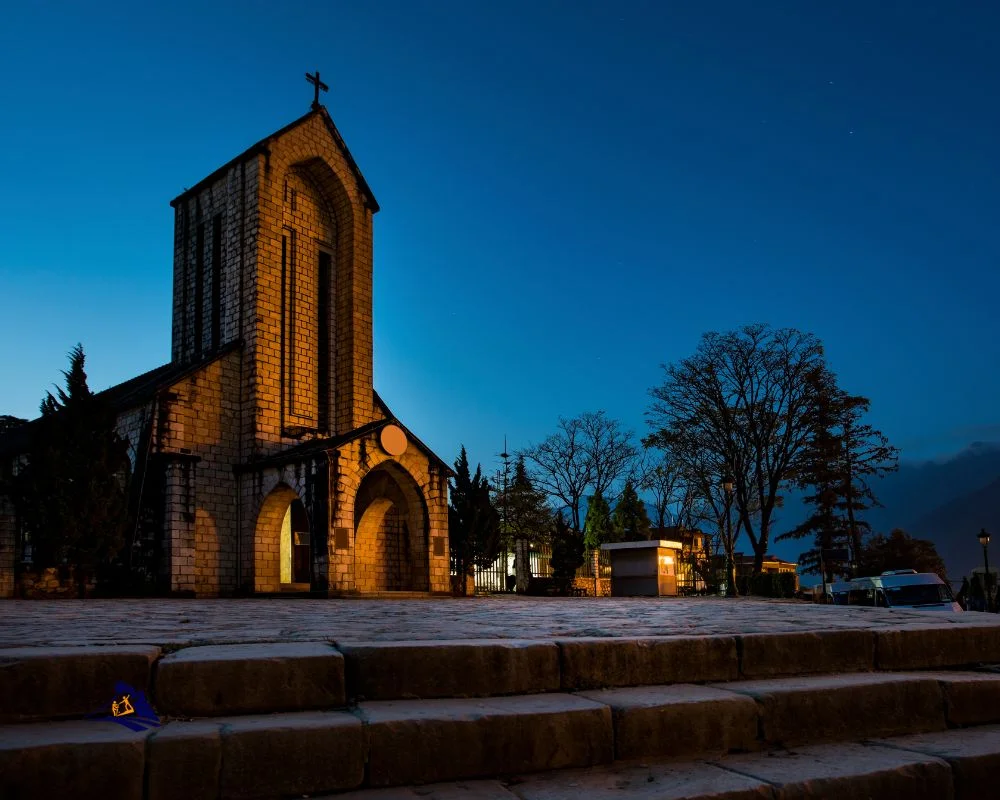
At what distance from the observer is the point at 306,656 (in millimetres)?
3383

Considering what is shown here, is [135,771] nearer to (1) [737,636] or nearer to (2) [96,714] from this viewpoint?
(2) [96,714]

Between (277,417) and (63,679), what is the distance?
19853 mm

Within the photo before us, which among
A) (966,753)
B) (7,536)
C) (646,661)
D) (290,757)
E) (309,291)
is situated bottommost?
(966,753)

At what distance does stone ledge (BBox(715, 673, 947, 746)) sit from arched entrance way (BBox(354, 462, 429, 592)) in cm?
1732

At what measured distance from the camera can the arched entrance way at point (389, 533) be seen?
21562 millimetres

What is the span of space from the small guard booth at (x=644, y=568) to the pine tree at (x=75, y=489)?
14.3m

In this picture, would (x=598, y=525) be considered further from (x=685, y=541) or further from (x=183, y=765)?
(x=183, y=765)

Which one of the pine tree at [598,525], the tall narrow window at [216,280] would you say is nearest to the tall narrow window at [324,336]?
the tall narrow window at [216,280]

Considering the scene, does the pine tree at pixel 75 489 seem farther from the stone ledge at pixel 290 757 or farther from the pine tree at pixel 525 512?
the pine tree at pixel 525 512

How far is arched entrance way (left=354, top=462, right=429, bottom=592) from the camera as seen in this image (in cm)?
2156

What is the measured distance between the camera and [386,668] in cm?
354

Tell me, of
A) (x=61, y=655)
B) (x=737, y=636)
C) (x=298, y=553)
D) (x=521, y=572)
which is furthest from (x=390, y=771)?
(x=521, y=572)

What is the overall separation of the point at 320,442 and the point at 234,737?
60.4 ft

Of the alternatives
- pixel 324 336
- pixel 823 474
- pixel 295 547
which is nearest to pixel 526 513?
pixel 823 474
